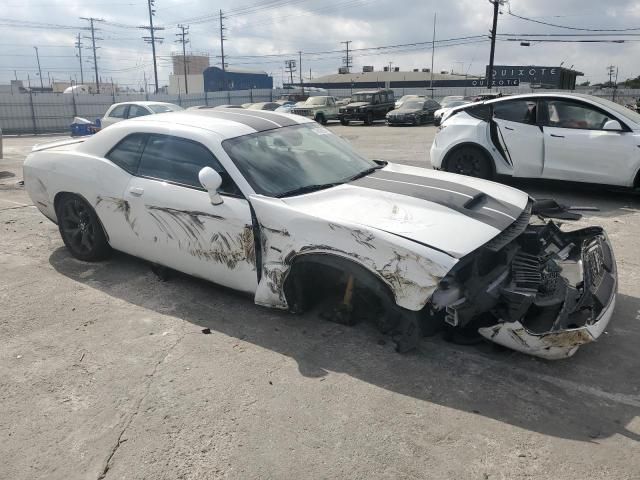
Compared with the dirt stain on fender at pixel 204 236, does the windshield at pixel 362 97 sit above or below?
above

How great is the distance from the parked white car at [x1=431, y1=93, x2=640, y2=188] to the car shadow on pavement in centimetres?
358

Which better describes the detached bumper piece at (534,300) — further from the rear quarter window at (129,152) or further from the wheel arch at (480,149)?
the wheel arch at (480,149)

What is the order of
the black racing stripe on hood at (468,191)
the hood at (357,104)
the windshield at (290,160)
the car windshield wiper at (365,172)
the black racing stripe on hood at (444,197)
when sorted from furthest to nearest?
the hood at (357,104) < the car windshield wiper at (365,172) < the windshield at (290,160) < the black racing stripe on hood at (468,191) < the black racing stripe on hood at (444,197)

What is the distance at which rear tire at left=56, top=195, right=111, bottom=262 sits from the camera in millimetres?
4844

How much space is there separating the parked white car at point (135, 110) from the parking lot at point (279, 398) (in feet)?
35.4

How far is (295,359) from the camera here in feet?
11.0

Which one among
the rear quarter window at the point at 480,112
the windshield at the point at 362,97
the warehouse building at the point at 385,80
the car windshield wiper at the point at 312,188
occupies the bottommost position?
the car windshield wiper at the point at 312,188

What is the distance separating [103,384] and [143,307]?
3.60 feet

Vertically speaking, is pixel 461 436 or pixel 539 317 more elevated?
pixel 539 317

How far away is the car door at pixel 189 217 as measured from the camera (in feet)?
12.3

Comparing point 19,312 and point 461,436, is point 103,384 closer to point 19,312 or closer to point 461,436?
point 19,312

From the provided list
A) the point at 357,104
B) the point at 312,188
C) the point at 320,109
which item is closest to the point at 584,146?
the point at 312,188

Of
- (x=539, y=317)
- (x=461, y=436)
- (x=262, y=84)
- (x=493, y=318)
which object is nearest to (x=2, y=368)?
(x=461, y=436)

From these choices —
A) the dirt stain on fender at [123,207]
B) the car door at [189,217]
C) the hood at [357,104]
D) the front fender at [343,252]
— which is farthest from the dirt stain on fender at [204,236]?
the hood at [357,104]
